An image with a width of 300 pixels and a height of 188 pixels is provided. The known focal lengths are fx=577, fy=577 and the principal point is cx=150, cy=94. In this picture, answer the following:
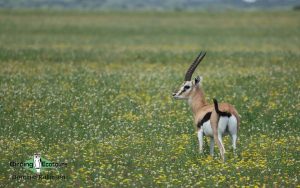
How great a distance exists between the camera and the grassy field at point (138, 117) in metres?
13.3

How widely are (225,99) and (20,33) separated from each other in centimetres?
4646

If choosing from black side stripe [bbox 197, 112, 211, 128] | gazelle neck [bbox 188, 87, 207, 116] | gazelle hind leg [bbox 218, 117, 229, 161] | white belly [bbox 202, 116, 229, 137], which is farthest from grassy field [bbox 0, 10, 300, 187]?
gazelle neck [bbox 188, 87, 207, 116]

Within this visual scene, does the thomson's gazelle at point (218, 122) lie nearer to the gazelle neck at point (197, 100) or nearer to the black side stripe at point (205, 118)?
the black side stripe at point (205, 118)

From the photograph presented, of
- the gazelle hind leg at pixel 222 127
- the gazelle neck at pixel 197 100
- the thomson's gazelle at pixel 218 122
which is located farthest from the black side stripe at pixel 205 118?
the gazelle neck at pixel 197 100

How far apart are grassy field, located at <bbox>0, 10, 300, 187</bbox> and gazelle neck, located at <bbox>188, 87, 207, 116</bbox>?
0.98 metres

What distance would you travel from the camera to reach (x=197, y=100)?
16.1 metres

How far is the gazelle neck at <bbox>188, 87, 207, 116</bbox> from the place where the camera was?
15.9m

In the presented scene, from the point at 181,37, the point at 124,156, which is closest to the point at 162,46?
the point at 181,37

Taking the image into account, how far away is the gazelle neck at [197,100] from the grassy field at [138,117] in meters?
0.98

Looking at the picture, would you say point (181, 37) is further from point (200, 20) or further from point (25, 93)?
point (25, 93)

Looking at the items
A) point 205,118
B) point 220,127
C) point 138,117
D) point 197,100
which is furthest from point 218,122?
point 138,117

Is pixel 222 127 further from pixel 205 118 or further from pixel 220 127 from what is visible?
pixel 205 118

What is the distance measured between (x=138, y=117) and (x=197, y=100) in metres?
4.06

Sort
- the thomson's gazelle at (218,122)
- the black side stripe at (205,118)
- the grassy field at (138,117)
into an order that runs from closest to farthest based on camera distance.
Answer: the grassy field at (138,117) < the thomson's gazelle at (218,122) < the black side stripe at (205,118)
